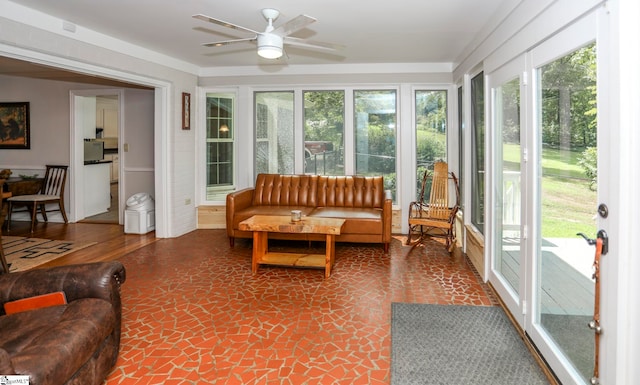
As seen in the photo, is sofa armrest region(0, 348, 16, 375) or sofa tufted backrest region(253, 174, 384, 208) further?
sofa tufted backrest region(253, 174, 384, 208)

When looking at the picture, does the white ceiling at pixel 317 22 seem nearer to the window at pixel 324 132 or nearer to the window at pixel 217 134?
the window at pixel 324 132

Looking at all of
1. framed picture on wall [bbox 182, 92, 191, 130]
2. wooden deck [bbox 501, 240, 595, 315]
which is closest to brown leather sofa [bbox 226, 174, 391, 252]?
framed picture on wall [bbox 182, 92, 191, 130]

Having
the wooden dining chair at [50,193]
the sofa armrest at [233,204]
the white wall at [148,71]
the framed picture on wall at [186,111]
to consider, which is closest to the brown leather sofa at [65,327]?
the white wall at [148,71]

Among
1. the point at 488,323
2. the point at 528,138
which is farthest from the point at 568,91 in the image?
the point at 488,323

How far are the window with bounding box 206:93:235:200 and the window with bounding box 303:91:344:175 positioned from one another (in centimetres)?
121

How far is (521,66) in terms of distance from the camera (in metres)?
2.70

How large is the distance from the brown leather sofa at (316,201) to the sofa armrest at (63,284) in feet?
8.80

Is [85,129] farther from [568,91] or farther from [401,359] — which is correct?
[568,91]

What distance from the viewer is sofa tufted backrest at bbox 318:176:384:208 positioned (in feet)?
17.7

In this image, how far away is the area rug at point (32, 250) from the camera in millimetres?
4273

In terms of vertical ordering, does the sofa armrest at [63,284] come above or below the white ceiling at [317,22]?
below

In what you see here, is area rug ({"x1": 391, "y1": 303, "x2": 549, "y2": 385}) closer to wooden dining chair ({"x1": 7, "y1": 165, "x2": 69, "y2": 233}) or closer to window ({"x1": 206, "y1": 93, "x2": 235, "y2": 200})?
window ({"x1": 206, "y1": 93, "x2": 235, "y2": 200})

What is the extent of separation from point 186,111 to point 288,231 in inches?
117

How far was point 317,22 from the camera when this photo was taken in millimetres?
3781
